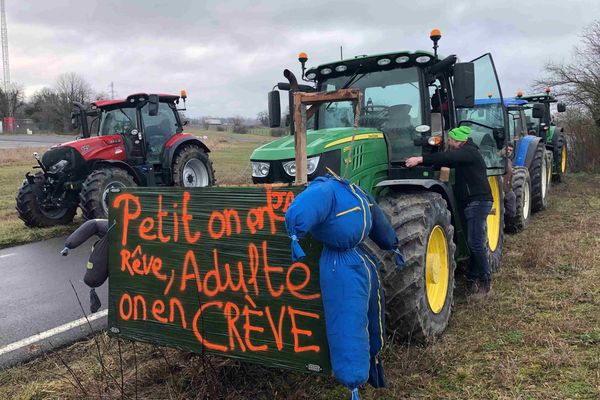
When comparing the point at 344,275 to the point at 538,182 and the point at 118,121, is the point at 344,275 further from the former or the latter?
the point at 118,121

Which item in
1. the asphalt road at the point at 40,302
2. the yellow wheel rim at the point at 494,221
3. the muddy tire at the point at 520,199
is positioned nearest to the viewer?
the asphalt road at the point at 40,302

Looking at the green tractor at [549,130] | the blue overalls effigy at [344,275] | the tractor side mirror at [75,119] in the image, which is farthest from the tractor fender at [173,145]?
the blue overalls effigy at [344,275]

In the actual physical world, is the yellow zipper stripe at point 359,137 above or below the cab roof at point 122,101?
below

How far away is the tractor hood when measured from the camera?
4156mm

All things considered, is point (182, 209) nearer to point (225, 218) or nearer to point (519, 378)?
point (225, 218)

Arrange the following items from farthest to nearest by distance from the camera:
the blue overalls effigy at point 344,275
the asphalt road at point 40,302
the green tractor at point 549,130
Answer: the green tractor at point 549,130 → the asphalt road at point 40,302 → the blue overalls effigy at point 344,275

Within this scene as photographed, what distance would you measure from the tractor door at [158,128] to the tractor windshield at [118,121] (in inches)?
9.0

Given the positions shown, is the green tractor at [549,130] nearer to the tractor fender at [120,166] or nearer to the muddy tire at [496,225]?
the muddy tire at [496,225]

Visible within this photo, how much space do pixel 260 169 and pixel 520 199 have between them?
5.31 metres

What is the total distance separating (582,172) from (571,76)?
3.11 meters

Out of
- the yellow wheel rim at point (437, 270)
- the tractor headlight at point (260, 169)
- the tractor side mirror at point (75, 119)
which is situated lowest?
the yellow wheel rim at point (437, 270)

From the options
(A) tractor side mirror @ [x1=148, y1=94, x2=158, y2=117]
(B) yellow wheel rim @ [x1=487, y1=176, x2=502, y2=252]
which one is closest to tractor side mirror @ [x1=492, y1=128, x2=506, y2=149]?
(B) yellow wheel rim @ [x1=487, y1=176, x2=502, y2=252]

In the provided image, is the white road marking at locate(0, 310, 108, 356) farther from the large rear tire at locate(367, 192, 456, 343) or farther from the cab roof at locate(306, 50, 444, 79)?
the cab roof at locate(306, 50, 444, 79)

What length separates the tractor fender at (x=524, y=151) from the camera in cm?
982
